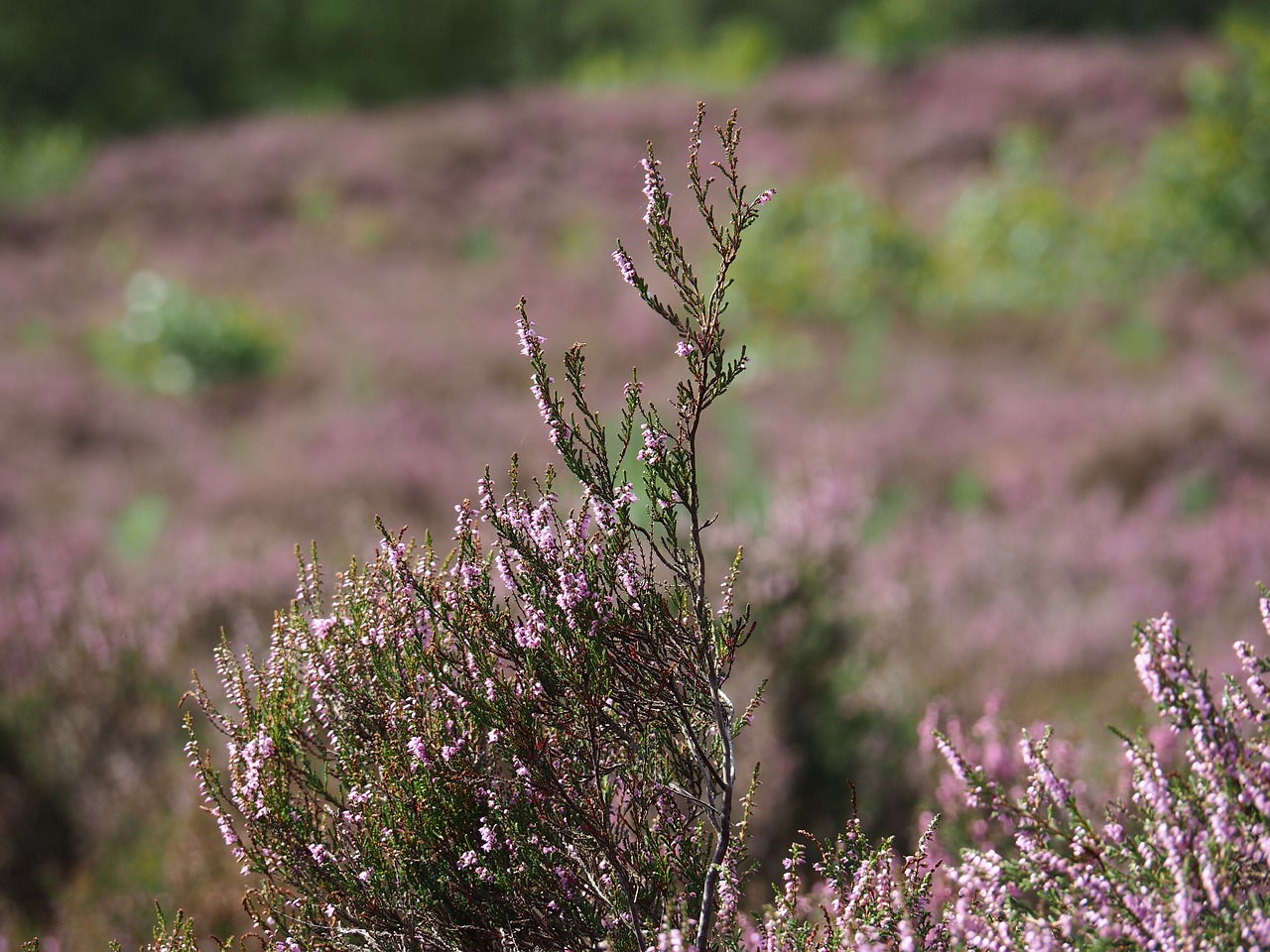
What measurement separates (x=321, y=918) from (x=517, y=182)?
15.3 metres

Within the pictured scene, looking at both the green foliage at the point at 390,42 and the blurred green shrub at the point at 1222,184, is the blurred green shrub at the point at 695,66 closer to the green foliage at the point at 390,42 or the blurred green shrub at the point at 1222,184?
the green foliage at the point at 390,42

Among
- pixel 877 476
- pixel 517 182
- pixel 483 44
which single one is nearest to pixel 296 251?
pixel 517 182

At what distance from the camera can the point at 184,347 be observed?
31.7 feet

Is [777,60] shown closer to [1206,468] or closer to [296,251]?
[296,251]

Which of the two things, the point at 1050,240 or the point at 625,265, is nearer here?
the point at 625,265

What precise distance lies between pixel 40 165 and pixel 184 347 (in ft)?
33.4

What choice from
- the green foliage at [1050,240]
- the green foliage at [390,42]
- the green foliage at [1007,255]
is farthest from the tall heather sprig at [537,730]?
the green foliage at [390,42]

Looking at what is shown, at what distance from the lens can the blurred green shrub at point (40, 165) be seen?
16.5 m

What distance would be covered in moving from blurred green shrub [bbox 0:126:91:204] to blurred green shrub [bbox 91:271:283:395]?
23.2ft

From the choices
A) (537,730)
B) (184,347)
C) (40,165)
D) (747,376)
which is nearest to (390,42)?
(40,165)

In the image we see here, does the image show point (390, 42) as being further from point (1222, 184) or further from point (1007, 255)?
point (1222, 184)

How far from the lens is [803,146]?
16344mm

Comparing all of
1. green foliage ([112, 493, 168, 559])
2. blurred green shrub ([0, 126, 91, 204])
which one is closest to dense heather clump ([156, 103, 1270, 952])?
green foliage ([112, 493, 168, 559])

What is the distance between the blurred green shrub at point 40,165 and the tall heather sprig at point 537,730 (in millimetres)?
16270
